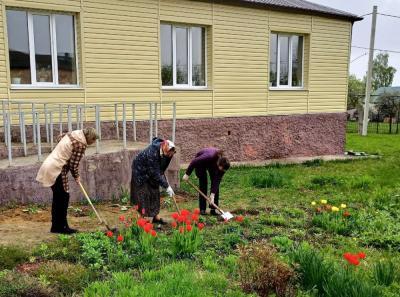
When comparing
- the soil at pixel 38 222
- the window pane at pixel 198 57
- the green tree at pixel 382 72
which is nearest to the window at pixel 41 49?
the window pane at pixel 198 57

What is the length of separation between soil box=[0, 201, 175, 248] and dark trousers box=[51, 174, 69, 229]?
17 centimetres

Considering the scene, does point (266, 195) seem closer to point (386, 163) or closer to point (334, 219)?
point (334, 219)

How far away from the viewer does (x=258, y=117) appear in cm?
1297

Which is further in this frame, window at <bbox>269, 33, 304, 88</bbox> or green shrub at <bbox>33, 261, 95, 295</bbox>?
window at <bbox>269, 33, 304, 88</bbox>

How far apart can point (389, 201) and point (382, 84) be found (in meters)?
70.9

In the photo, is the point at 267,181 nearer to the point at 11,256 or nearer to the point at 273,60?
the point at 273,60

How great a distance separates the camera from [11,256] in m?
4.40

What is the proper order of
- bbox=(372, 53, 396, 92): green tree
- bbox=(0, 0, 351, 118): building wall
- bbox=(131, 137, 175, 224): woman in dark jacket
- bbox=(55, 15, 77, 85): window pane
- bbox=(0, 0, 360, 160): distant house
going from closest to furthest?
bbox=(131, 137, 175, 224): woman in dark jacket → bbox=(0, 0, 360, 160): distant house → bbox=(55, 15, 77, 85): window pane → bbox=(0, 0, 351, 118): building wall → bbox=(372, 53, 396, 92): green tree

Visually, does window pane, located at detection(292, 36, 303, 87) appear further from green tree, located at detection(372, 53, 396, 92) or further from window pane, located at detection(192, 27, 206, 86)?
green tree, located at detection(372, 53, 396, 92)

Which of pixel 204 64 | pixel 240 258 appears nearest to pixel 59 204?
pixel 240 258

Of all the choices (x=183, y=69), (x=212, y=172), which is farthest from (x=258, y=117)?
(x=212, y=172)

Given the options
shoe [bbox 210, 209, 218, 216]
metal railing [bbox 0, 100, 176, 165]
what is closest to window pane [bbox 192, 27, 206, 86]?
metal railing [bbox 0, 100, 176, 165]

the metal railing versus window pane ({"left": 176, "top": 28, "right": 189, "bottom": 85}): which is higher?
window pane ({"left": 176, "top": 28, "right": 189, "bottom": 85})

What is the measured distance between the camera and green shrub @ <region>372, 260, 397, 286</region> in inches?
153
